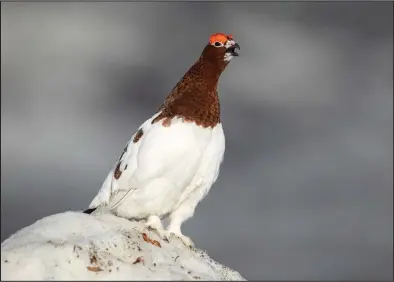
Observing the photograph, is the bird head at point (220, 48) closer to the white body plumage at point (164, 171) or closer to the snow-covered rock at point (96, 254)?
the white body plumage at point (164, 171)

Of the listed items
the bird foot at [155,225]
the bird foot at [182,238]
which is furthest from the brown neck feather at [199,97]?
the bird foot at [182,238]

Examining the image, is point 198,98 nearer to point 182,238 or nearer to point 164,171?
point 164,171

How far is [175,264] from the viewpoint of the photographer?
6359 mm

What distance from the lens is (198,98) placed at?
7840 millimetres

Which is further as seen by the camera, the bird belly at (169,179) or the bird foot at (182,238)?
the bird belly at (169,179)

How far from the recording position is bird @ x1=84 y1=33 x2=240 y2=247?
7594 millimetres

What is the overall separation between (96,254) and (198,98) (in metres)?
2.48

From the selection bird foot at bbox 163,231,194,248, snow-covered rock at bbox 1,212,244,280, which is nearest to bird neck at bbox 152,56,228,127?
bird foot at bbox 163,231,194,248

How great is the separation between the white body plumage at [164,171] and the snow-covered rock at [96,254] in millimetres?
532

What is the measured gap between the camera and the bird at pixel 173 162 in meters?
7.59

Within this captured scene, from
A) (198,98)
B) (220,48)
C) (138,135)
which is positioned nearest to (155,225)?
(138,135)

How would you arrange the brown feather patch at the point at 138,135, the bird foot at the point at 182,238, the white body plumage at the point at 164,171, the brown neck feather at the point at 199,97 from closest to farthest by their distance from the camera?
the bird foot at the point at 182,238
the white body plumage at the point at 164,171
the brown neck feather at the point at 199,97
the brown feather patch at the point at 138,135

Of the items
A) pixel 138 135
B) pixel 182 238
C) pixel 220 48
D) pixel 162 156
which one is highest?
pixel 220 48

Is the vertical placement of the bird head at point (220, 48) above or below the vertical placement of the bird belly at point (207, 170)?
above
